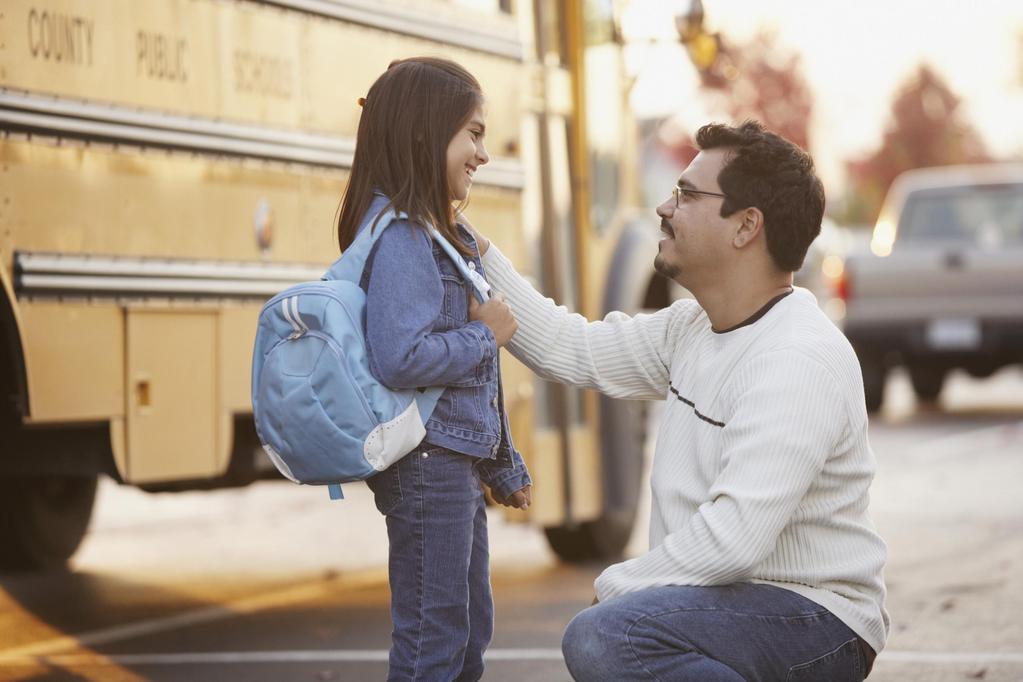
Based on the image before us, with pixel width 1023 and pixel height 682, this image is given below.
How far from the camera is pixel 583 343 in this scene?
14.0 ft

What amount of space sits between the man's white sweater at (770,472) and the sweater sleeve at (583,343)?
0.20 metres

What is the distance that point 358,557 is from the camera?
828 centimetres

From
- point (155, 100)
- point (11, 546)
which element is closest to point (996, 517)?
point (11, 546)

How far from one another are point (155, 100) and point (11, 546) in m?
3.15

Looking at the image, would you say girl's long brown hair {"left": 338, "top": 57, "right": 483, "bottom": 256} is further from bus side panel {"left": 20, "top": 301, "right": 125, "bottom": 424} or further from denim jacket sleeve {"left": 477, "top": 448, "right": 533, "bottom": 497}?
bus side panel {"left": 20, "top": 301, "right": 125, "bottom": 424}

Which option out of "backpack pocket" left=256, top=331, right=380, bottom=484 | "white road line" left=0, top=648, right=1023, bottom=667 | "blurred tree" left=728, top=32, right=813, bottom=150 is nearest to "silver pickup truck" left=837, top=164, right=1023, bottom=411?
"white road line" left=0, top=648, right=1023, bottom=667

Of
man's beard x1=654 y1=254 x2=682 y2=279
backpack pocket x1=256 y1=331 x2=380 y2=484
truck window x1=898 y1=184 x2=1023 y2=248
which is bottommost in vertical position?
backpack pocket x1=256 y1=331 x2=380 y2=484

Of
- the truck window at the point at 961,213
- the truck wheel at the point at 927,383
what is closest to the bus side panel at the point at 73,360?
the truck window at the point at 961,213

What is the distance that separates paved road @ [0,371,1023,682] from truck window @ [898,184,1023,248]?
185 inches

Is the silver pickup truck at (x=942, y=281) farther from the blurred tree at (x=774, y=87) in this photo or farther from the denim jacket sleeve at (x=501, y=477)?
the blurred tree at (x=774, y=87)

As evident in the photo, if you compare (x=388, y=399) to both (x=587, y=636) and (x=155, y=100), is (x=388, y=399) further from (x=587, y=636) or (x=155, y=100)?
(x=155, y=100)

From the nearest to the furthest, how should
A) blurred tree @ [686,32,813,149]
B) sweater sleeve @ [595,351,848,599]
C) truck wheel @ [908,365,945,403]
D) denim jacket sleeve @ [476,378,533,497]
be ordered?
sweater sleeve @ [595,351,848,599] → denim jacket sleeve @ [476,378,533,497] → truck wheel @ [908,365,945,403] → blurred tree @ [686,32,813,149]

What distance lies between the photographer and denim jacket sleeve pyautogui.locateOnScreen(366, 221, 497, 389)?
366cm

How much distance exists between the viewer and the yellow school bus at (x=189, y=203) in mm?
4750
